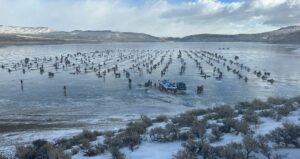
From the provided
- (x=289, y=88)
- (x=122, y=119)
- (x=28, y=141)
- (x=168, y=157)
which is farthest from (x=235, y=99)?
(x=168, y=157)

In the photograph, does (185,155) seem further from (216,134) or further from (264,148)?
(216,134)

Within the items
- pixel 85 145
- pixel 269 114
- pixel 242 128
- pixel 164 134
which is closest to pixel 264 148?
pixel 242 128

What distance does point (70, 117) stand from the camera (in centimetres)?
2456

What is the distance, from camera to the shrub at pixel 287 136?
1214cm

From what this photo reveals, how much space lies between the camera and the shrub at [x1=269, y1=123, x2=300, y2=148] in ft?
39.8

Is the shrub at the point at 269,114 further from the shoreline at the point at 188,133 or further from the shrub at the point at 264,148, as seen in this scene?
the shrub at the point at 264,148

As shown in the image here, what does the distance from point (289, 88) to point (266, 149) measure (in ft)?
85.1

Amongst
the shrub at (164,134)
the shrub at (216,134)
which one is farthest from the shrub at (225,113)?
the shrub at (164,134)

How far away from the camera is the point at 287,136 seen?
1220 cm

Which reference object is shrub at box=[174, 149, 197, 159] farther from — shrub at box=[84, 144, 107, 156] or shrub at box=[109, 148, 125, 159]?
shrub at box=[84, 144, 107, 156]

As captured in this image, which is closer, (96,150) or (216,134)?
(96,150)

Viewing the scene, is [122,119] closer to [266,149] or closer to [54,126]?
[54,126]

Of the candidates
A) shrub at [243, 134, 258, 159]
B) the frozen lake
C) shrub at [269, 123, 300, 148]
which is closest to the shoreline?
shrub at [269, 123, 300, 148]

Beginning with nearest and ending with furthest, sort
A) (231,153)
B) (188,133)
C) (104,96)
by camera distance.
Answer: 1. (231,153)
2. (188,133)
3. (104,96)
